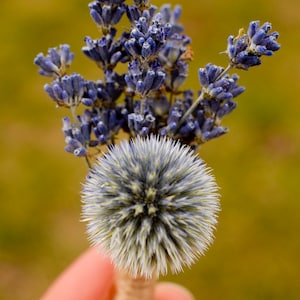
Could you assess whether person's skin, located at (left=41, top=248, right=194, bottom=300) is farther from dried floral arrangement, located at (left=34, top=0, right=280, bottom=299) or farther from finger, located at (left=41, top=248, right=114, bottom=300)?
dried floral arrangement, located at (left=34, top=0, right=280, bottom=299)

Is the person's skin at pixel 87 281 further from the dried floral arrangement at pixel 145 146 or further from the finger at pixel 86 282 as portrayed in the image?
the dried floral arrangement at pixel 145 146

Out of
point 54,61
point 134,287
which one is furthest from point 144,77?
point 134,287

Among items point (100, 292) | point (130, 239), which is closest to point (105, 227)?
point (130, 239)

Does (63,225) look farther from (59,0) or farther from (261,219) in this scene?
(59,0)

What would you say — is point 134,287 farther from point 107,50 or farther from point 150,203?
point 107,50

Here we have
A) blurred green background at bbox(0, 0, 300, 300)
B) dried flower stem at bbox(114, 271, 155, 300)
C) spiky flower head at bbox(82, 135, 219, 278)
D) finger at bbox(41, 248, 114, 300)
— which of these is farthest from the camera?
blurred green background at bbox(0, 0, 300, 300)

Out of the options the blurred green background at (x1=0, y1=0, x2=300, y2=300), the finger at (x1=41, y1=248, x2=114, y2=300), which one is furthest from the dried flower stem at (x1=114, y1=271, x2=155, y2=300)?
the blurred green background at (x1=0, y1=0, x2=300, y2=300)
